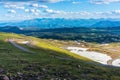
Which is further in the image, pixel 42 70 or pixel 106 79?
pixel 42 70

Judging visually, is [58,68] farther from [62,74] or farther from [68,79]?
[68,79]

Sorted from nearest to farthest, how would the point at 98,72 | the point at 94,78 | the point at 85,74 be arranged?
the point at 94,78
the point at 85,74
the point at 98,72

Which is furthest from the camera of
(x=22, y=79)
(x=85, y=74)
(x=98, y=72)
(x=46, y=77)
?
(x=98, y=72)

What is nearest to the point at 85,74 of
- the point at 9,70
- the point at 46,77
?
the point at 46,77

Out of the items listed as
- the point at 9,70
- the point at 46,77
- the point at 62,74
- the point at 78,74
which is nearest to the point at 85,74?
the point at 78,74

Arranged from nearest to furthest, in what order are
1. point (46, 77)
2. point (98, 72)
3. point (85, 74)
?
1. point (46, 77)
2. point (85, 74)
3. point (98, 72)

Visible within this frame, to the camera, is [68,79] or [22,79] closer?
[22,79]

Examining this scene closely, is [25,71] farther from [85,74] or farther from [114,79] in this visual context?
A: [114,79]

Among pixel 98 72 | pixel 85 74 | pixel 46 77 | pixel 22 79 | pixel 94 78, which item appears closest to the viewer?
pixel 22 79

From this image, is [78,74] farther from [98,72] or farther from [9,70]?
[9,70]
